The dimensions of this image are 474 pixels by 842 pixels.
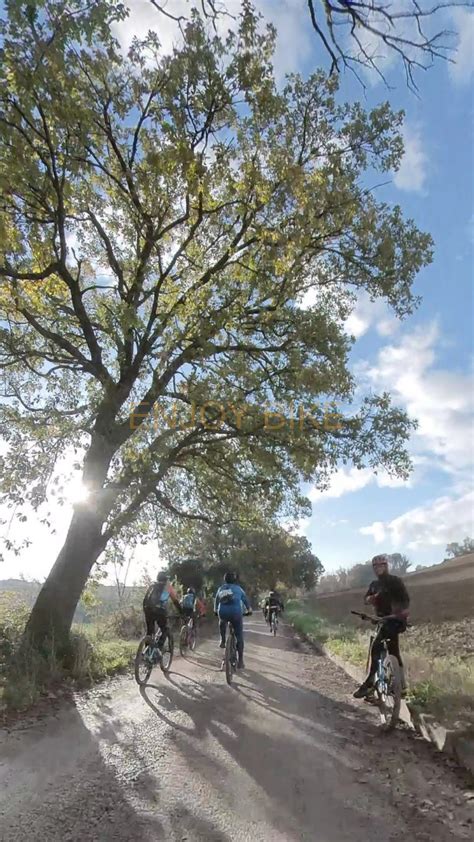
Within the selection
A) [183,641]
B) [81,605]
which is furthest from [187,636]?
[81,605]

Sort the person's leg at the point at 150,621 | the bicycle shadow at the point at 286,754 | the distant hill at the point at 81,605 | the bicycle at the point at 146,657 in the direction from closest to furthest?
the bicycle shadow at the point at 286,754 < the bicycle at the point at 146,657 < the person's leg at the point at 150,621 < the distant hill at the point at 81,605

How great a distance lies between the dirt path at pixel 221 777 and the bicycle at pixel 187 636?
6.01 meters

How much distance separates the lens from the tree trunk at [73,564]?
9.12 meters

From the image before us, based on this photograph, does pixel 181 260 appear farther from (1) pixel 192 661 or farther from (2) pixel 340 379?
(1) pixel 192 661

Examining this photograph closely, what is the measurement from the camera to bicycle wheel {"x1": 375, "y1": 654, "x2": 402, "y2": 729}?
572cm

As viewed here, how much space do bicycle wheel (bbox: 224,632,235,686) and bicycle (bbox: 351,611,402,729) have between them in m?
2.97

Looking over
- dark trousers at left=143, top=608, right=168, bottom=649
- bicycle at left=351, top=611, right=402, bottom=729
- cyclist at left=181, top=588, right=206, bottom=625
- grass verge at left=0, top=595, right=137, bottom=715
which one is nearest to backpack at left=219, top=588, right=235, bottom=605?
dark trousers at left=143, top=608, right=168, bottom=649

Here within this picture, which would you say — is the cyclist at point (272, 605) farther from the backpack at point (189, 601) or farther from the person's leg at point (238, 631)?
the person's leg at point (238, 631)

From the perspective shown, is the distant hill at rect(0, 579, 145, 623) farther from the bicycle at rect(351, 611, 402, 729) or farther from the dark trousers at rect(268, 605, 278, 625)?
the bicycle at rect(351, 611, 402, 729)

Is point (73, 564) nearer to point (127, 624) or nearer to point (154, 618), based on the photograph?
point (154, 618)

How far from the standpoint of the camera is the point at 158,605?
875cm

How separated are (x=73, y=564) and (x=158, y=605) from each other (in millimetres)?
2205

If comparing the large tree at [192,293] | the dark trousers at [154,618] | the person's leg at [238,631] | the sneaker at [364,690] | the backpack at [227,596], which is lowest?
the sneaker at [364,690]

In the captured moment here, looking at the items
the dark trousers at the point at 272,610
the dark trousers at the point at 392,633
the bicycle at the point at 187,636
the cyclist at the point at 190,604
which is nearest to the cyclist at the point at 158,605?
the dark trousers at the point at 392,633
